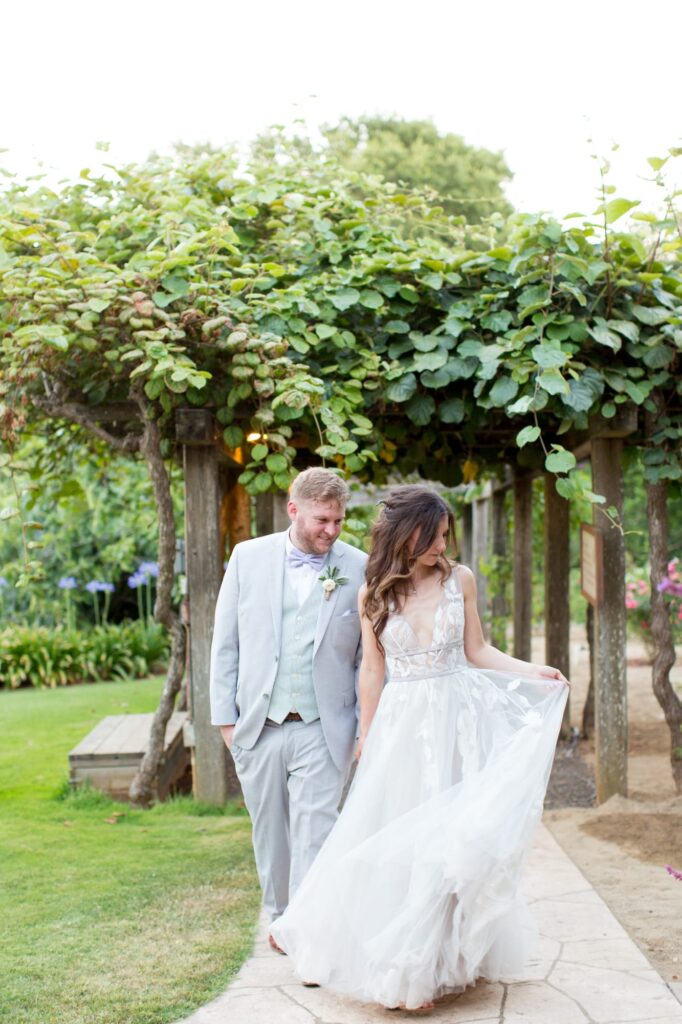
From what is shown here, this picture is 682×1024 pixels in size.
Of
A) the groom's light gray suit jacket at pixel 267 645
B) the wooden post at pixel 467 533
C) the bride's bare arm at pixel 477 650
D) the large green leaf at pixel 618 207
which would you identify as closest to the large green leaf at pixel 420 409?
the large green leaf at pixel 618 207

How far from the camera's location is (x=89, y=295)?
17.1 ft

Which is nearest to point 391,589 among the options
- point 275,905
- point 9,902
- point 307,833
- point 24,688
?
point 307,833

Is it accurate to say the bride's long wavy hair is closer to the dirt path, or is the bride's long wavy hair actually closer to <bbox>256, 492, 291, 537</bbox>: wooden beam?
the dirt path

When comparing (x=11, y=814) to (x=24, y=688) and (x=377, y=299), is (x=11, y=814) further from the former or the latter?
(x=24, y=688)

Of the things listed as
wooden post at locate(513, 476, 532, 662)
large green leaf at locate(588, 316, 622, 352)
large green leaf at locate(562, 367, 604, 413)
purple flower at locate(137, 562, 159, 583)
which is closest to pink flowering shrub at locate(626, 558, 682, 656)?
wooden post at locate(513, 476, 532, 662)

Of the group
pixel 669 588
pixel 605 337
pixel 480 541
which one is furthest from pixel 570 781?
pixel 480 541

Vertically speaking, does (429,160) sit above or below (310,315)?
above

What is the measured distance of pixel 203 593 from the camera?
5934 millimetres

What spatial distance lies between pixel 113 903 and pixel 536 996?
183 cm

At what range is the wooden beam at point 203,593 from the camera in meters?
5.90

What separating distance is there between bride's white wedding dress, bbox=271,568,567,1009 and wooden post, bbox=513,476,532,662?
546 cm

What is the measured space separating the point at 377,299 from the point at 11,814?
3.34m

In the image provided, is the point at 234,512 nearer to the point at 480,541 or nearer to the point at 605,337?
the point at 605,337

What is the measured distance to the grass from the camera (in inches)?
130
